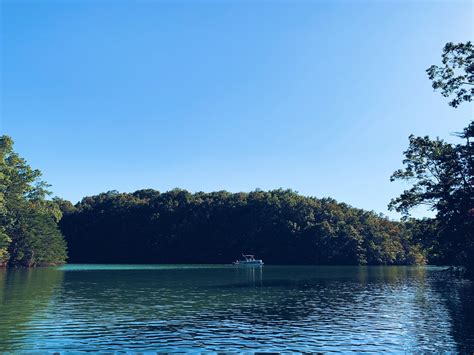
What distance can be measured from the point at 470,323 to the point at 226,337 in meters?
16.5

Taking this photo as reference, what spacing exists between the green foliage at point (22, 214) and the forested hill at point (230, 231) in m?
51.8

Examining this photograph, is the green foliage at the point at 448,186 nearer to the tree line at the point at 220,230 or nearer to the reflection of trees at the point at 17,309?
the reflection of trees at the point at 17,309

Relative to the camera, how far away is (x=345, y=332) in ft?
90.4

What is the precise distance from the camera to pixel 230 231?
562 feet

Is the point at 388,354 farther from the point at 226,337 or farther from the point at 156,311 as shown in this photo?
the point at 156,311

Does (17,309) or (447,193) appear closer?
(17,309)

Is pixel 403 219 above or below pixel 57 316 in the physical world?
above

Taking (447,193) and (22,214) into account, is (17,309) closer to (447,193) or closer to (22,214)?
(447,193)

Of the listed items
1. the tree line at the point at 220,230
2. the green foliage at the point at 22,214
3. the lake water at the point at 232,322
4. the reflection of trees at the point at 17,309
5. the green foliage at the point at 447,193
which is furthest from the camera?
the tree line at the point at 220,230

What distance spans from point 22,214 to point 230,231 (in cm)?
7518

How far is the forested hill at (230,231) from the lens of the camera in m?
163

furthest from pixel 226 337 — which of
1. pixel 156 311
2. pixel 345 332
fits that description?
pixel 156 311

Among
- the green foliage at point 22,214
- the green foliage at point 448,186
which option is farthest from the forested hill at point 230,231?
the green foliage at point 448,186

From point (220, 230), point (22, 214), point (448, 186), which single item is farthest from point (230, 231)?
point (448, 186)
